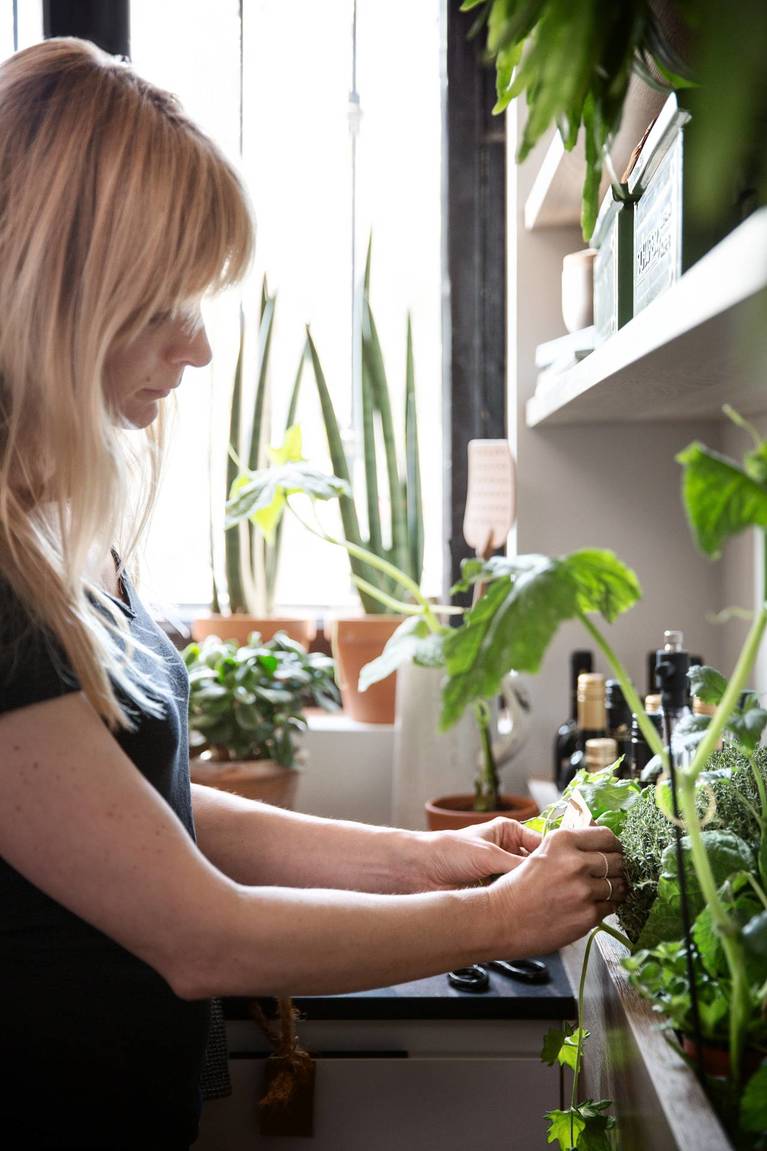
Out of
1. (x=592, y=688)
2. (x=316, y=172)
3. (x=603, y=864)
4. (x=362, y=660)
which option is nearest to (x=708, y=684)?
(x=603, y=864)

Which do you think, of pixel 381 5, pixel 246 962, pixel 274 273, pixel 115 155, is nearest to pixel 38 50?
pixel 115 155

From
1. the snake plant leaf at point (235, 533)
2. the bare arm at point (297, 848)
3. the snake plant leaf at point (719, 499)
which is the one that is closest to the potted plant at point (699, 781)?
the snake plant leaf at point (719, 499)

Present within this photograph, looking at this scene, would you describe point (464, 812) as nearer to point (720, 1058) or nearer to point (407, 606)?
point (407, 606)

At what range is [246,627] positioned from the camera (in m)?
2.16

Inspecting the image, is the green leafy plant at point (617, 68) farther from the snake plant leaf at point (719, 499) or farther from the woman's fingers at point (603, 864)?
the woman's fingers at point (603, 864)

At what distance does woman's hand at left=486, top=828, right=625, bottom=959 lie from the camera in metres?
0.93

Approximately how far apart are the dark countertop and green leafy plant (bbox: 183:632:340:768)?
0.58 metres

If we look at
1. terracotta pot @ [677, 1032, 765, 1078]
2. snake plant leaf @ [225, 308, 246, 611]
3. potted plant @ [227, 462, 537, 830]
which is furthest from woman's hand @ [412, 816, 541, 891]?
snake plant leaf @ [225, 308, 246, 611]

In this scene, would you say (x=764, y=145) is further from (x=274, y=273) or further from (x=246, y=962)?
(x=274, y=273)

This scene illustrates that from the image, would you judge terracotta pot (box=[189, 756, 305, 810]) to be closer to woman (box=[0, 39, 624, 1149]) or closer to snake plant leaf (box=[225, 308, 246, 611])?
snake plant leaf (box=[225, 308, 246, 611])

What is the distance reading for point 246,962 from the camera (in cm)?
87

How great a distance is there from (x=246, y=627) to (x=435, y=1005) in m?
1.03

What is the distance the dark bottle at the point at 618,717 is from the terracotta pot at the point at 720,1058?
871 mm

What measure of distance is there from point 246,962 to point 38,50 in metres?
0.78
